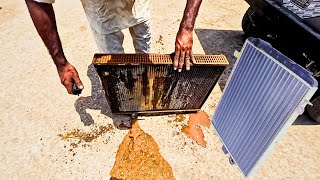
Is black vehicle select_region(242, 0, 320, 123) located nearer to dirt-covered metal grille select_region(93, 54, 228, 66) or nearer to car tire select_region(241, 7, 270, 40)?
car tire select_region(241, 7, 270, 40)

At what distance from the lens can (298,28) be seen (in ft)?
7.10

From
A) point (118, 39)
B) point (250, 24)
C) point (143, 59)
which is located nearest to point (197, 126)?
point (143, 59)

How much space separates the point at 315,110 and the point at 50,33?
2963 millimetres

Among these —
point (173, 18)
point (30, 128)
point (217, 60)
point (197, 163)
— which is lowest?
point (30, 128)

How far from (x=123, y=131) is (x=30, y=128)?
1.11 meters

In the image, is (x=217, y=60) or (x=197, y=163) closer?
(x=217, y=60)

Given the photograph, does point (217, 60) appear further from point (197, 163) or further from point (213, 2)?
point (213, 2)

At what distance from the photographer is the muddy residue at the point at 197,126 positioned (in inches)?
100.0

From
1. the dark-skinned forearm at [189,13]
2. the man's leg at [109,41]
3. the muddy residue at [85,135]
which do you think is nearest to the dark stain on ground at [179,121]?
the muddy residue at [85,135]

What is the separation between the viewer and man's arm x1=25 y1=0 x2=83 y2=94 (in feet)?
4.97

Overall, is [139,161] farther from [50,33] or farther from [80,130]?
[50,33]

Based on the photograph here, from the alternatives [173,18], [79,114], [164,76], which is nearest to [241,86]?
[164,76]

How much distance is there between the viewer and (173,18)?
4.39 metres

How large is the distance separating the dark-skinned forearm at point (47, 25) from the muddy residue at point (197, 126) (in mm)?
1616
